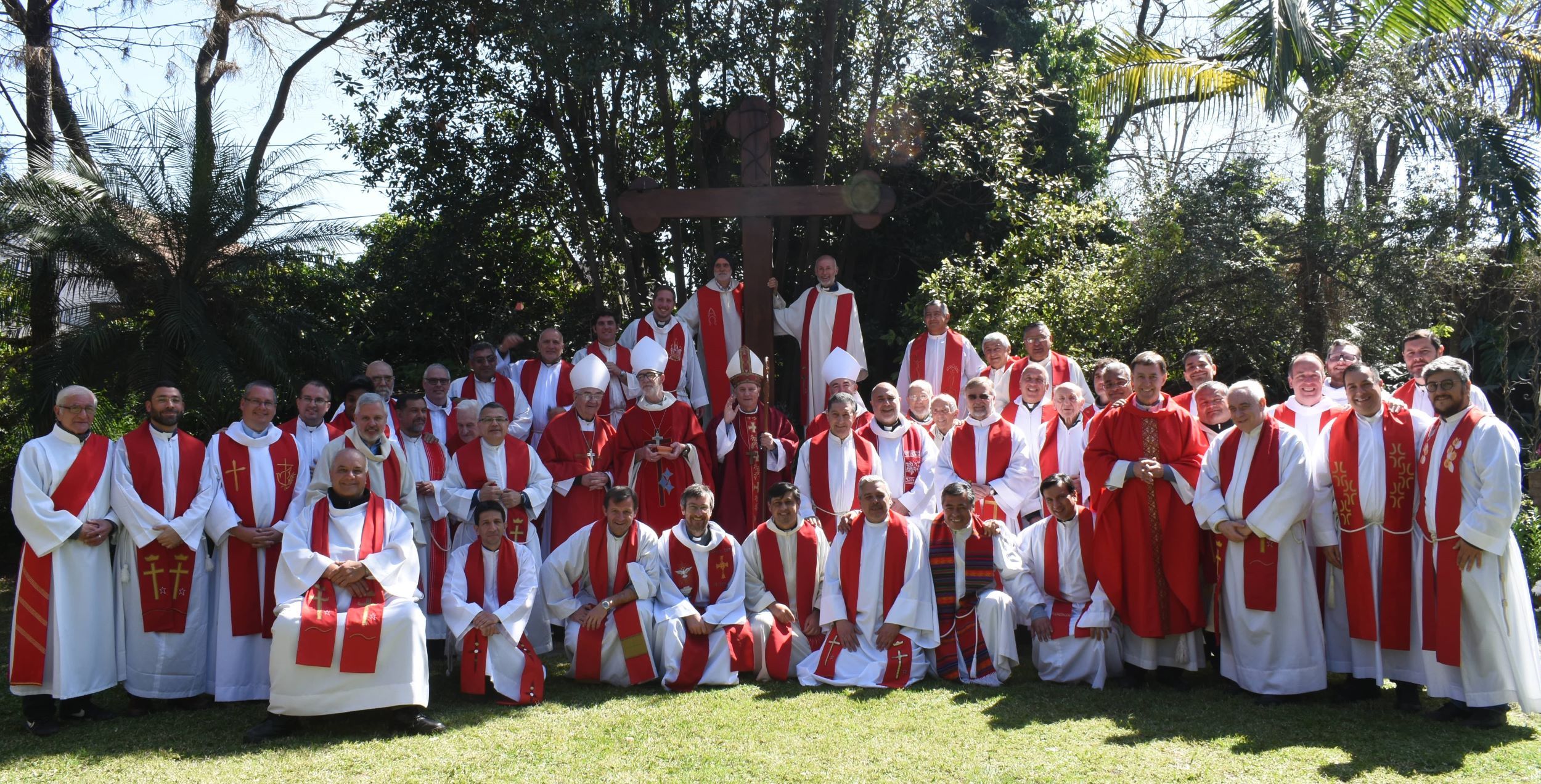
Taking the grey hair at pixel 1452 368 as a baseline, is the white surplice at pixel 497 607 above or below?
below

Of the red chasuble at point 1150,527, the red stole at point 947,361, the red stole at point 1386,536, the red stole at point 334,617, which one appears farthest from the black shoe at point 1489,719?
the red stole at point 334,617

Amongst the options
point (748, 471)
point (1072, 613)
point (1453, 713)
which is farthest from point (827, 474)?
point (1453, 713)

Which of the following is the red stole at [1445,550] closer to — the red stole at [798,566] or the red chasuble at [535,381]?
the red stole at [798,566]

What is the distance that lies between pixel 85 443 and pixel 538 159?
17.3ft

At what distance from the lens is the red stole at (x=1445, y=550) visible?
17.4 ft

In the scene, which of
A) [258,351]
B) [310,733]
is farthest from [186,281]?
[310,733]

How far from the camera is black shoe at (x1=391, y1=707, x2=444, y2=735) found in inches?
214

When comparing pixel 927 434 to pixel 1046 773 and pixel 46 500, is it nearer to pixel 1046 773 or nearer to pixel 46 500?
pixel 1046 773

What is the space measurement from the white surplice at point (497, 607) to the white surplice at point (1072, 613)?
2737 millimetres

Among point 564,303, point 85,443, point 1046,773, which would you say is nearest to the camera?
point 1046,773

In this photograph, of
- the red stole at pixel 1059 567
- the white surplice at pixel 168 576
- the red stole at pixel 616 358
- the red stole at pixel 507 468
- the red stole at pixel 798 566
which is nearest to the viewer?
the white surplice at pixel 168 576

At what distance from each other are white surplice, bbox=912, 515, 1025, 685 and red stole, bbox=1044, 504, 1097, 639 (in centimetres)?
16

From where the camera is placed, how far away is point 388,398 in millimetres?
7488

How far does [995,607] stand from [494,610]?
8.75ft
